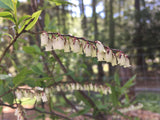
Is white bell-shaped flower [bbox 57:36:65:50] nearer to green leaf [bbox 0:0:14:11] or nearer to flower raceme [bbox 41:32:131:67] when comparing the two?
flower raceme [bbox 41:32:131:67]

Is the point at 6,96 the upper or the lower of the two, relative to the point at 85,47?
lower

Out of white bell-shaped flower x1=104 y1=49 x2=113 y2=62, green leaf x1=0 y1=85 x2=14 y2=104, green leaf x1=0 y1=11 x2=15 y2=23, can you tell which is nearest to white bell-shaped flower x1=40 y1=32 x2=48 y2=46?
green leaf x1=0 y1=11 x2=15 y2=23

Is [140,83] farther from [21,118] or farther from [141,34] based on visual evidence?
[21,118]

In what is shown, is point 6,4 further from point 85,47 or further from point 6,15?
point 85,47

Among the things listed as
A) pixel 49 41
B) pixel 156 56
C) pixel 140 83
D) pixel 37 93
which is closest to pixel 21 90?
pixel 37 93

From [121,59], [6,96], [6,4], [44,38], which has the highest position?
[6,4]

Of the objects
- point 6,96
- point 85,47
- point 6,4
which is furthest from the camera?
point 6,96

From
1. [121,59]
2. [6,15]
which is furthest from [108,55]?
[6,15]

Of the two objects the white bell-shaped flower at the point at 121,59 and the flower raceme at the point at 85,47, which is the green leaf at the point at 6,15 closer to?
the flower raceme at the point at 85,47
